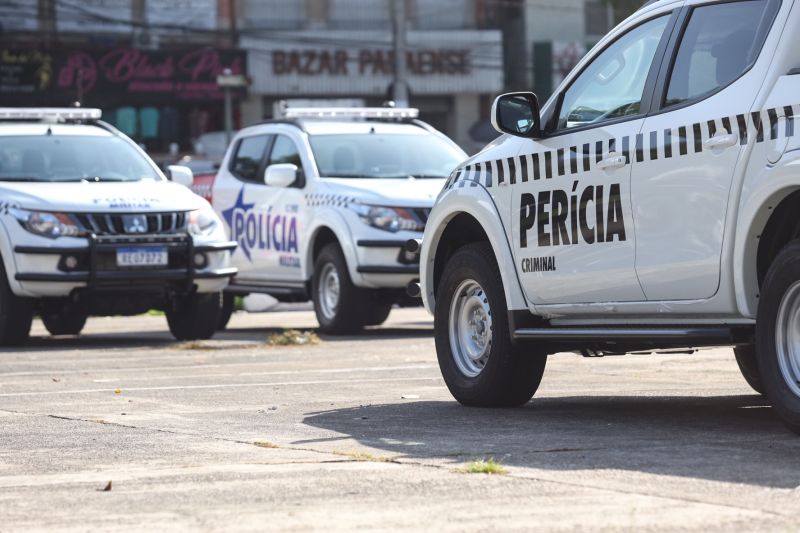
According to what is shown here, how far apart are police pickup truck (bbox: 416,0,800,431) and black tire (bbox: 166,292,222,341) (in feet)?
18.2

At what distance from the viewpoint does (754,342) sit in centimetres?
708

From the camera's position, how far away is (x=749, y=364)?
867cm

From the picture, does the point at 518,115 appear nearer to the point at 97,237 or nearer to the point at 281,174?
the point at 97,237

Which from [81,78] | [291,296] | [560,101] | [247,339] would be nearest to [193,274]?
[247,339]

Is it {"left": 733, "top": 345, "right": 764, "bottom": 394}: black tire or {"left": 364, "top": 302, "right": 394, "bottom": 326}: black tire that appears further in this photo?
{"left": 364, "top": 302, "right": 394, "bottom": 326}: black tire

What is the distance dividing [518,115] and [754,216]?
1841 millimetres

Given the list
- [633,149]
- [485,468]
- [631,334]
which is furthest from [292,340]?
[485,468]

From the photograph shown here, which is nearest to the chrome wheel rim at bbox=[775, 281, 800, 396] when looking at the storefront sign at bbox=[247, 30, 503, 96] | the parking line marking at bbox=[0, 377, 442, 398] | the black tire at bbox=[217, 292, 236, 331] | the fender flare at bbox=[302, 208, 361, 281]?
the parking line marking at bbox=[0, 377, 442, 398]

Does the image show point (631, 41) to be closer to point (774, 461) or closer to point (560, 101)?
point (560, 101)

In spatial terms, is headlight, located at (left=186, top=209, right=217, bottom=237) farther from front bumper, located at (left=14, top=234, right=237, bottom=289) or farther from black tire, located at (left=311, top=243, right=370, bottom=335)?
black tire, located at (left=311, top=243, right=370, bottom=335)

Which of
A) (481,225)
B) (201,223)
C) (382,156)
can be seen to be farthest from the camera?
(382,156)

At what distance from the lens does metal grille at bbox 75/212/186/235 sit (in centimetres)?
1367

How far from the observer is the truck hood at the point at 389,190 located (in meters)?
14.8

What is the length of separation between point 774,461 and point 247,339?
30.5 feet
